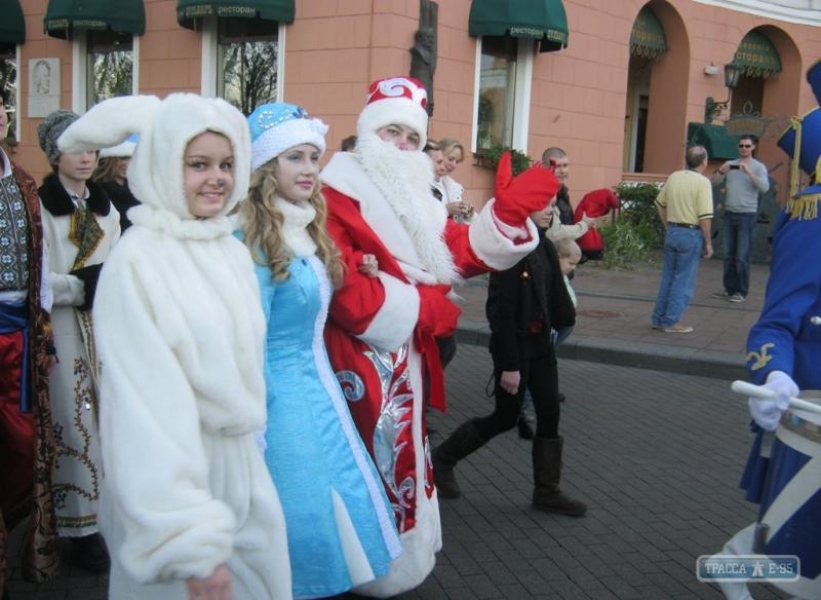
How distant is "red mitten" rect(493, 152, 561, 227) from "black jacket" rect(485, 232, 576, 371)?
103cm

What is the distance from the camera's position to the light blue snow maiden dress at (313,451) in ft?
8.75

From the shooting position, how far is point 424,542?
319 cm

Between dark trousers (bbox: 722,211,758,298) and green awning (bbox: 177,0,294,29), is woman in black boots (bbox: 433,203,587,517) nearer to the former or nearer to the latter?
dark trousers (bbox: 722,211,758,298)

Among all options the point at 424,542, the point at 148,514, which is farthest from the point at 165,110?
the point at 424,542

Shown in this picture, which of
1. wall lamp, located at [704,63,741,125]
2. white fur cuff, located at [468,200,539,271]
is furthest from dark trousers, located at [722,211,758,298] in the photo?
white fur cuff, located at [468,200,539,271]

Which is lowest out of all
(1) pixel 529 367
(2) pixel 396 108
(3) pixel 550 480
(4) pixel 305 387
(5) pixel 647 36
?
(3) pixel 550 480

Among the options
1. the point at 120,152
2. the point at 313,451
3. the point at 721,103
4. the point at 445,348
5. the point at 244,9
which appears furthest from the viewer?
the point at 721,103

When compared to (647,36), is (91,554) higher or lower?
lower

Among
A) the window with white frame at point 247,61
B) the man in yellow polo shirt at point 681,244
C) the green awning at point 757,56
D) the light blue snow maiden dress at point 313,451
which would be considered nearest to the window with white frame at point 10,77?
the window with white frame at point 247,61

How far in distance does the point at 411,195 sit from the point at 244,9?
10.0 metres

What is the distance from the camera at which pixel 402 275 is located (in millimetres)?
3307

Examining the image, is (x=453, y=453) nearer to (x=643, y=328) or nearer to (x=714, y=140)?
(x=643, y=328)

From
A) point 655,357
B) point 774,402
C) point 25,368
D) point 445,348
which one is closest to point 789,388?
point 774,402

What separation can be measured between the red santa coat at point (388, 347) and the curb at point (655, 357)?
507 centimetres
